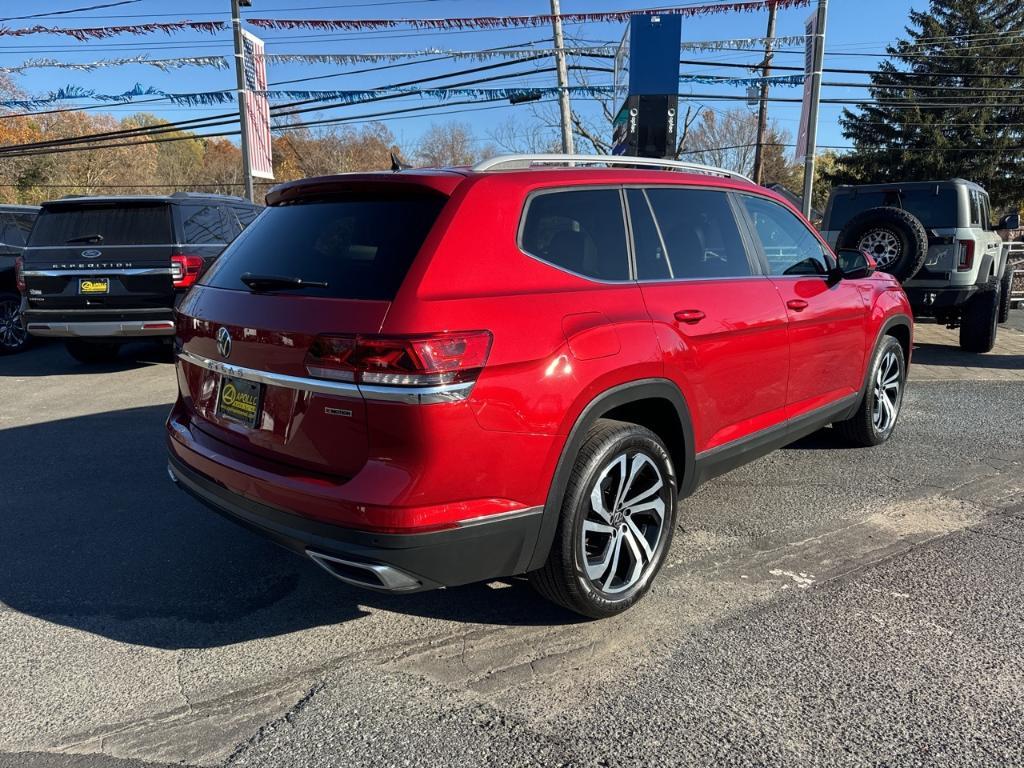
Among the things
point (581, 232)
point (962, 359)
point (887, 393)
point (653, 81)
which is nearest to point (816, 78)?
point (653, 81)

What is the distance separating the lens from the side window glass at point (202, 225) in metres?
7.87

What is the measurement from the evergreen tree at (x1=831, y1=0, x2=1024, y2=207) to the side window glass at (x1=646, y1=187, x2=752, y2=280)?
36555mm

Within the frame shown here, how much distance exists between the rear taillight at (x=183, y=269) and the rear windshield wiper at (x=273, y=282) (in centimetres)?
541

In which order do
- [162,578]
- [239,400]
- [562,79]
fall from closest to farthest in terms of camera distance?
[239,400] < [162,578] < [562,79]

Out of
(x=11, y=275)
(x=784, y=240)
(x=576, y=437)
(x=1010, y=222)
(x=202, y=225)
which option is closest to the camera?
(x=576, y=437)

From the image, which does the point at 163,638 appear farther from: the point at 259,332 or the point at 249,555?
the point at 259,332

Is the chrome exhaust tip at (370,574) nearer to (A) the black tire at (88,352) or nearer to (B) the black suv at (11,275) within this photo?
(A) the black tire at (88,352)

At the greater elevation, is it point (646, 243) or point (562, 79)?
point (562, 79)

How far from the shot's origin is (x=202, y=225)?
26.6 ft

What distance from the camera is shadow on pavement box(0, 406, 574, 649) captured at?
295 cm

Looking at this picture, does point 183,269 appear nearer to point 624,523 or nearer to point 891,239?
point 624,523

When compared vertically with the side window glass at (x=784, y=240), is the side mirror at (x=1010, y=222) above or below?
above

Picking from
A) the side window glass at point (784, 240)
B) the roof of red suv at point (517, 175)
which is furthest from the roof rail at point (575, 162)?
the side window glass at point (784, 240)

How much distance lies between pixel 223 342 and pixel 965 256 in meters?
8.94
